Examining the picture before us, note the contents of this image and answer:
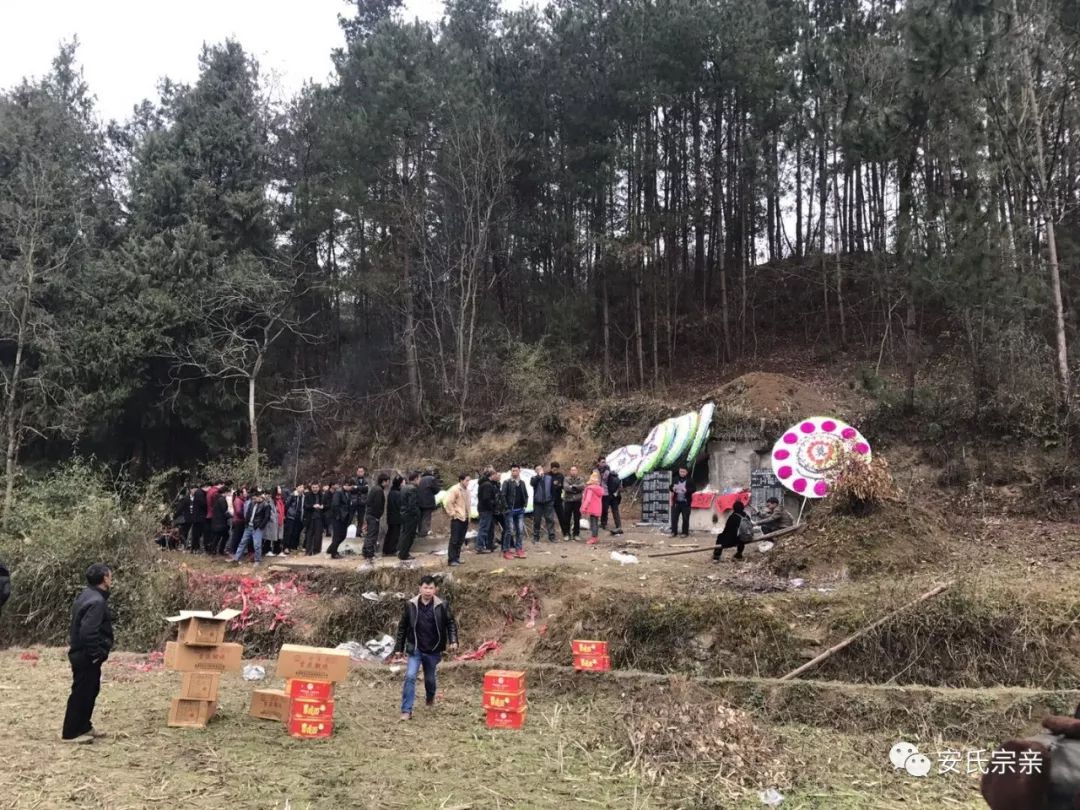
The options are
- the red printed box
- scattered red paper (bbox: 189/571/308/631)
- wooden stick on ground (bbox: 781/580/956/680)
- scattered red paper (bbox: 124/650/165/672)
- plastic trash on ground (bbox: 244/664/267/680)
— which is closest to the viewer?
wooden stick on ground (bbox: 781/580/956/680)

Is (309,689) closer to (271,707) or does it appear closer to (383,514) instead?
(271,707)


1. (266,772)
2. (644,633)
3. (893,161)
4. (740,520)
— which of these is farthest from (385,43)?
(266,772)

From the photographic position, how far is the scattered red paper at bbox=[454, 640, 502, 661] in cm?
1127

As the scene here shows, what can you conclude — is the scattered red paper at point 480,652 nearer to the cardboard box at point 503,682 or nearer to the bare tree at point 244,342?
the cardboard box at point 503,682

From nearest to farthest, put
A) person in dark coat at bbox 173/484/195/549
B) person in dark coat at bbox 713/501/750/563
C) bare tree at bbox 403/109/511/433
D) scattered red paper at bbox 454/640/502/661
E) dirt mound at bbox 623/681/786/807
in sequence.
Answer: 1. dirt mound at bbox 623/681/786/807
2. scattered red paper at bbox 454/640/502/661
3. person in dark coat at bbox 713/501/750/563
4. person in dark coat at bbox 173/484/195/549
5. bare tree at bbox 403/109/511/433

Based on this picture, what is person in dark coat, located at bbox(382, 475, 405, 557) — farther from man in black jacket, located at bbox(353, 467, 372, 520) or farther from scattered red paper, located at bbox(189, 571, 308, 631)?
scattered red paper, located at bbox(189, 571, 308, 631)

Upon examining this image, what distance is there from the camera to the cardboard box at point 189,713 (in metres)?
7.58

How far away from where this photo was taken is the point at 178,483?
2669cm

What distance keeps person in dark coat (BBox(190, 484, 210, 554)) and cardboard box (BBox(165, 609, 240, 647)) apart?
30.6ft

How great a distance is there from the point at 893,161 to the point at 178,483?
23.8m

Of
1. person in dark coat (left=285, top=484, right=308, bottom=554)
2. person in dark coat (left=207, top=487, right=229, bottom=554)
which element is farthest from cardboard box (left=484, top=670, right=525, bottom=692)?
person in dark coat (left=207, top=487, right=229, bottom=554)

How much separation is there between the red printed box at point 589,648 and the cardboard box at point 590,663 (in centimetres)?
5

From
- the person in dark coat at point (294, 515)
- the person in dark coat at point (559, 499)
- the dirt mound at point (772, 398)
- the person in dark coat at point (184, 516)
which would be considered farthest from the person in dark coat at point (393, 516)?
the dirt mound at point (772, 398)

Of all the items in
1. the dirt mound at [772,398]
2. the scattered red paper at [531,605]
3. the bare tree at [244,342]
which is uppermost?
the bare tree at [244,342]
